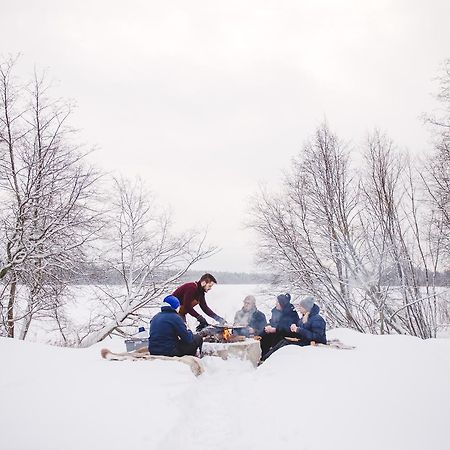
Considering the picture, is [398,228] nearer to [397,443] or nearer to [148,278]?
[148,278]

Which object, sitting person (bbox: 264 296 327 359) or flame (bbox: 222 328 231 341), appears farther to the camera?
flame (bbox: 222 328 231 341)

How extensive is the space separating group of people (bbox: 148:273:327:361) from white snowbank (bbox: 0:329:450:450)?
2.15ft

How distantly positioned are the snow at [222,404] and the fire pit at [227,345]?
4.98ft

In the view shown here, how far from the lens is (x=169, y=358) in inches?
208

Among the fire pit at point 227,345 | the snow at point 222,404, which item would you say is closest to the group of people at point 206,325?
the fire pit at point 227,345

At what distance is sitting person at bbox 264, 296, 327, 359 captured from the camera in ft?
21.5

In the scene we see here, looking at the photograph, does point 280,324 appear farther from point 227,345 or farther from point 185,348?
point 185,348

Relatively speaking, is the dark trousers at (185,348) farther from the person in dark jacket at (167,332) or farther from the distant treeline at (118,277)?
the distant treeline at (118,277)

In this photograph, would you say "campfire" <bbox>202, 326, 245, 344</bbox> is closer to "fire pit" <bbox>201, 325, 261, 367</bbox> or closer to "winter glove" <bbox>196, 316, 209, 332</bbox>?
"fire pit" <bbox>201, 325, 261, 367</bbox>

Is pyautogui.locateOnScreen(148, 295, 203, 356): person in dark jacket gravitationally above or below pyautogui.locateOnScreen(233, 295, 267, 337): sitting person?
above

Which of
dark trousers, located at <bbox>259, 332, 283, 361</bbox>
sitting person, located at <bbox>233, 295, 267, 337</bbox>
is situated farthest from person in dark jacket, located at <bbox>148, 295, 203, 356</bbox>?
sitting person, located at <bbox>233, 295, 267, 337</bbox>

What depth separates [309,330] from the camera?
6688 mm

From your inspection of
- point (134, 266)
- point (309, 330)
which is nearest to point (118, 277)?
point (134, 266)

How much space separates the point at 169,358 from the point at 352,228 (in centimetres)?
964
